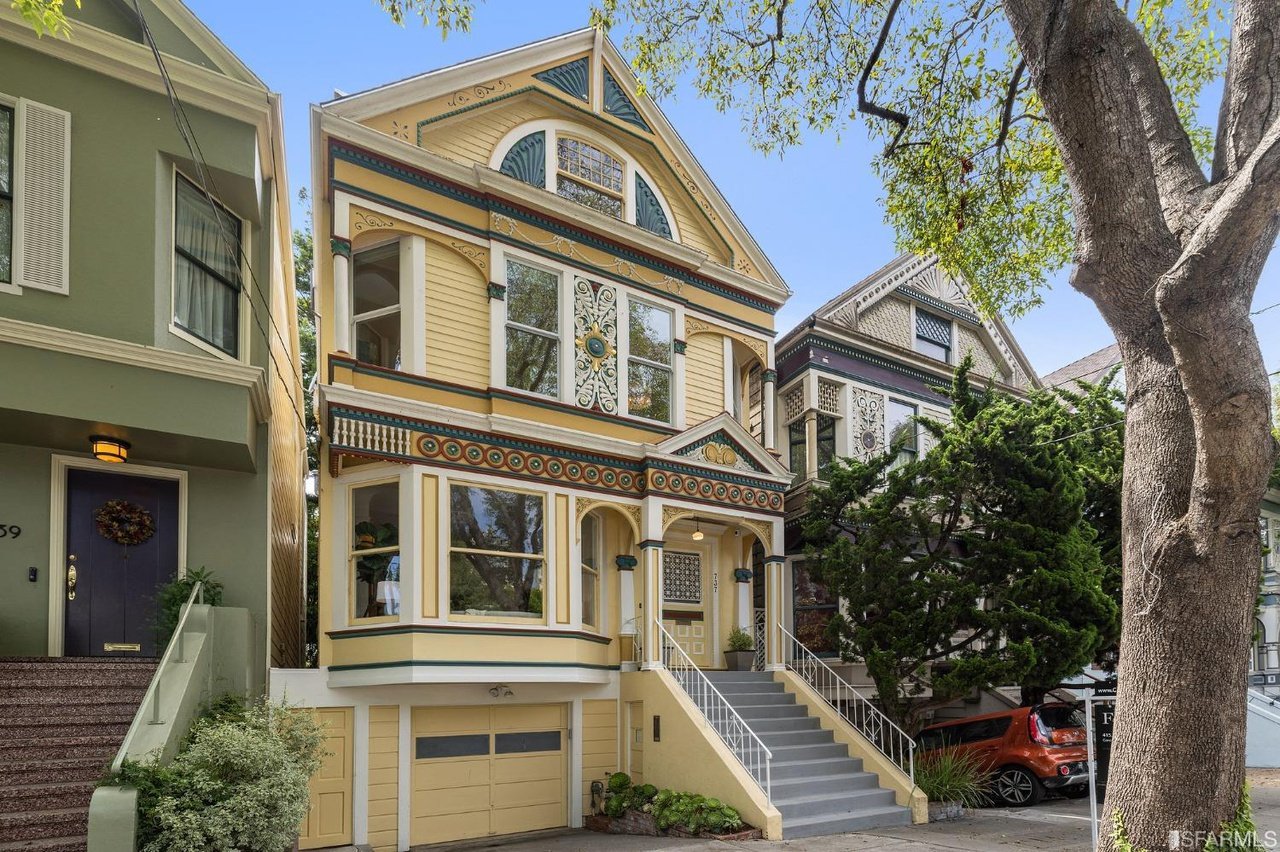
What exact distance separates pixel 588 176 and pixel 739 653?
7566 mm

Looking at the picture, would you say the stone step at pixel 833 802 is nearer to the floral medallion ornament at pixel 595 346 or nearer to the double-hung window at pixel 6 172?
the floral medallion ornament at pixel 595 346

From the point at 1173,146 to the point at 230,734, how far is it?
7.79m

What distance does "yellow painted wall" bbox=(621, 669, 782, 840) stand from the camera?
10836 millimetres

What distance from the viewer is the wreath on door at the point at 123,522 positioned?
9.74 metres

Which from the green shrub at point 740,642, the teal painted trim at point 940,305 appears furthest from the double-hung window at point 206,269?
the teal painted trim at point 940,305

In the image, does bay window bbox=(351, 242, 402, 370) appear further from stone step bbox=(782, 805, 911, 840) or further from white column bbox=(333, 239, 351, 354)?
stone step bbox=(782, 805, 911, 840)

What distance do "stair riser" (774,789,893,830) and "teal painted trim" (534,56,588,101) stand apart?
1015 cm

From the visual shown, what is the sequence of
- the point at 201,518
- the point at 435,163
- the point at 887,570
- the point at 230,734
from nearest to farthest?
the point at 230,734
the point at 201,518
the point at 435,163
the point at 887,570

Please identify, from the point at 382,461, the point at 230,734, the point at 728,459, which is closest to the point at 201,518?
the point at 382,461

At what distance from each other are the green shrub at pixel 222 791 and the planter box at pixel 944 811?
7995mm

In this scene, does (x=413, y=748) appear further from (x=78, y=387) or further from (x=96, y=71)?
(x=96, y=71)

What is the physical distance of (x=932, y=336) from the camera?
19.9 metres

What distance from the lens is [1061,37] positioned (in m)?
5.64

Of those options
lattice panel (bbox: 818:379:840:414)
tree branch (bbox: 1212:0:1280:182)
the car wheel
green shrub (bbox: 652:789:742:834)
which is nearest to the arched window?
lattice panel (bbox: 818:379:840:414)
